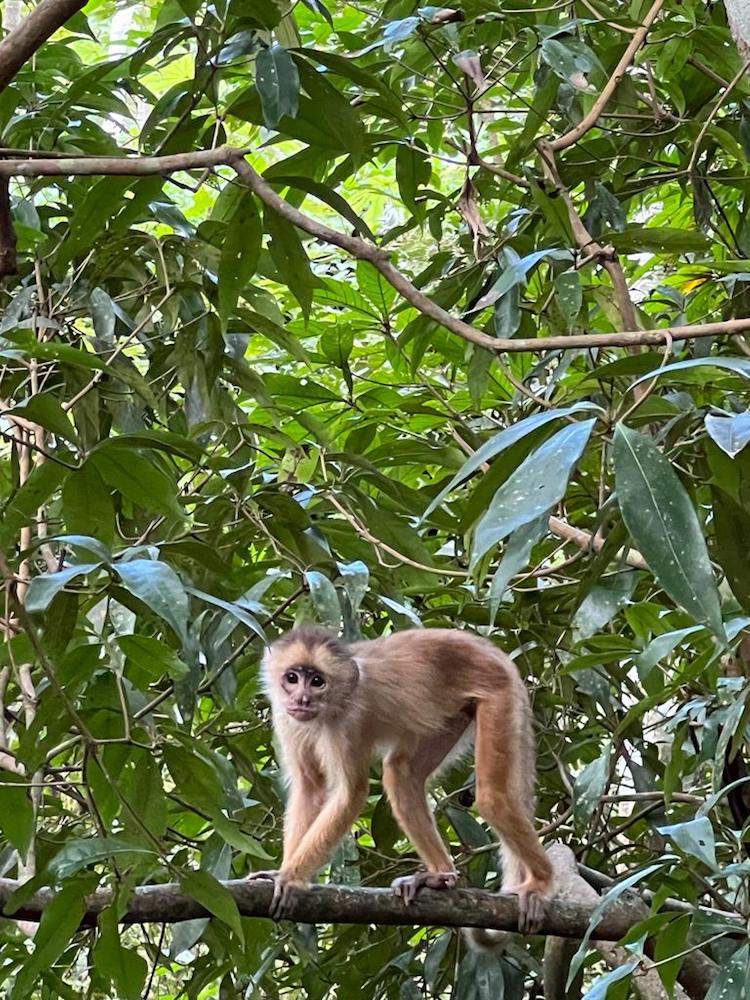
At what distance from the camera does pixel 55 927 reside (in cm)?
192

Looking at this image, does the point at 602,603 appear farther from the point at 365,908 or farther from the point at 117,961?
the point at 117,961

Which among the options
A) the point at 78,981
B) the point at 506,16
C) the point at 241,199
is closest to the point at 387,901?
the point at 241,199

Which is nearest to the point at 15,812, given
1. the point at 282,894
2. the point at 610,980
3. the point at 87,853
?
the point at 87,853

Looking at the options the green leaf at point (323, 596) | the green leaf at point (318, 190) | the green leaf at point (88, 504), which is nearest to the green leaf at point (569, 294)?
the green leaf at point (318, 190)

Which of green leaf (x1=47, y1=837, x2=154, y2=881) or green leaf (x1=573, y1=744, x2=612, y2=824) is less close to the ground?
green leaf (x1=47, y1=837, x2=154, y2=881)

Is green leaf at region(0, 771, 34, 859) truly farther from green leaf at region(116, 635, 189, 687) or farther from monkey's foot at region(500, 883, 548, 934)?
monkey's foot at region(500, 883, 548, 934)

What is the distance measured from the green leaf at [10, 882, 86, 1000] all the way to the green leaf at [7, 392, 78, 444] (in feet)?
2.21

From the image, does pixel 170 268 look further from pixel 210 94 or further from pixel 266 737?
pixel 266 737

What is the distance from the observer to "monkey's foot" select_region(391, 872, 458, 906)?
2.57 metres

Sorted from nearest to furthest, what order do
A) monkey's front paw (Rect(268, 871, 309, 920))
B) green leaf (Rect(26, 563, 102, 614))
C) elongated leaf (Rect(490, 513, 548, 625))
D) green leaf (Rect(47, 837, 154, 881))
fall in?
elongated leaf (Rect(490, 513, 548, 625)), green leaf (Rect(26, 563, 102, 614)), green leaf (Rect(47, 837, 154, 881)), monkey's front paw (Rect(268, 871, 309, 920))

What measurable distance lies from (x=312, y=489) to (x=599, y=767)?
3.02 ft

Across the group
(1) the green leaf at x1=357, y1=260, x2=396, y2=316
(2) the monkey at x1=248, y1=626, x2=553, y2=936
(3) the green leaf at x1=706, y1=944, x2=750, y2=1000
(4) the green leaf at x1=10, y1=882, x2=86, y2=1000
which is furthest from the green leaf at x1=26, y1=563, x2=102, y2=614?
(1) the green leaf at x1=357, y1=260, x2=396, y2=316

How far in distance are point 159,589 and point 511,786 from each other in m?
1.70

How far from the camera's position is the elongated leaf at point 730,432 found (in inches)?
54.0
